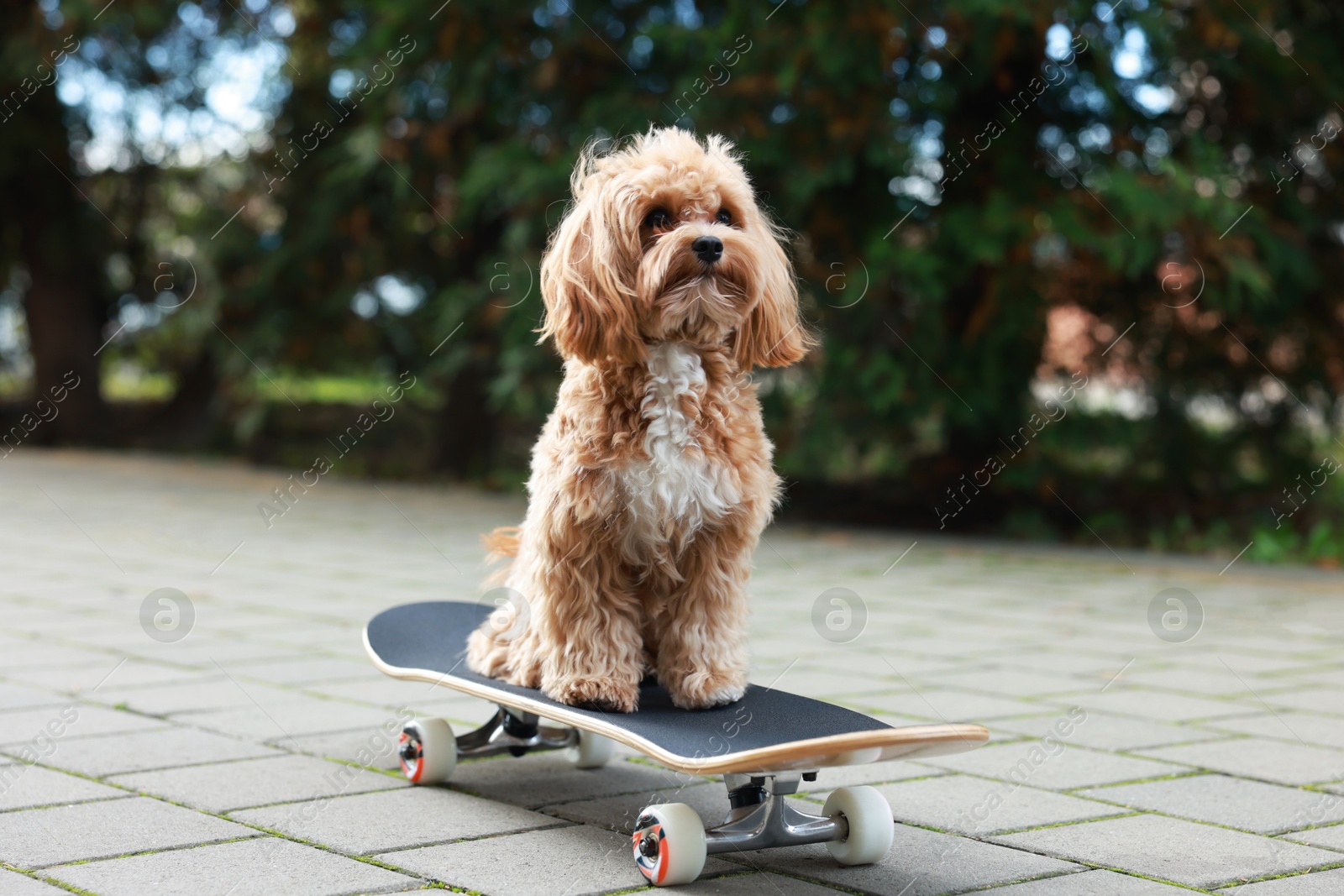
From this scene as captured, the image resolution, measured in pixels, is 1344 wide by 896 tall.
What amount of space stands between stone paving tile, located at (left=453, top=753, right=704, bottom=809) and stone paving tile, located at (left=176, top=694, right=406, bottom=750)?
1.26ft

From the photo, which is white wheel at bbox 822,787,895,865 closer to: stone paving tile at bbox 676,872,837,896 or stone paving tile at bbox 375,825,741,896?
stone paving tile at bbox 676,872,837,896

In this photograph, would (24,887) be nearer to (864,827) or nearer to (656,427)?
(656,427)

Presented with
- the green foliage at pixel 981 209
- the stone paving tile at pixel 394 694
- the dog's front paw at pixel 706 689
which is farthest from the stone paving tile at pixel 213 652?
the green foliage at pixel 981 209

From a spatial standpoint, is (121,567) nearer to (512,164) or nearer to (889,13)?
(512,164)

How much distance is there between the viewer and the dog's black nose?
9.62 ft

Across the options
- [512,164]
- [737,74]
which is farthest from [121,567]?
[737,74]

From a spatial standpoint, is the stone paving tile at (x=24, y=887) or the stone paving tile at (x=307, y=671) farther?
the stone paving tile at (x=307, y=671)

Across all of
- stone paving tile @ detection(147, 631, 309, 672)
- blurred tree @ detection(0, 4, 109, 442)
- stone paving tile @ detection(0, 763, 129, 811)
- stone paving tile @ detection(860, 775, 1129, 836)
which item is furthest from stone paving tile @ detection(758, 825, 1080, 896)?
blurred tree @ detection(0, 4, 109, 442)

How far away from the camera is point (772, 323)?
125 inches

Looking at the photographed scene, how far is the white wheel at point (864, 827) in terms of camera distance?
9.44 feet

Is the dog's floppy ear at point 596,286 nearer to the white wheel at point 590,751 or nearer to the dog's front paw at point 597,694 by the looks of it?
the dog's front paw at point 597,694

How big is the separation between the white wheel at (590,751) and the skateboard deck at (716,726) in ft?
1.20

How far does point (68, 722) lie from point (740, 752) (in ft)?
7.51

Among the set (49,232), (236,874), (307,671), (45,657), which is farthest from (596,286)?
(49,232)
